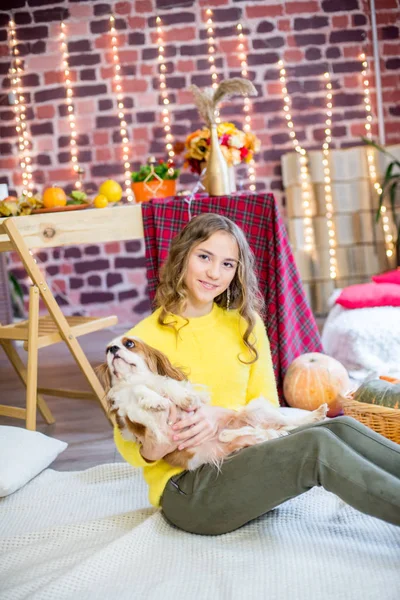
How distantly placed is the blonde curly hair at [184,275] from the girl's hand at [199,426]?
0.25 m

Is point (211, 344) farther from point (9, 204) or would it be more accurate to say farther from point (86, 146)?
point (86, 146)

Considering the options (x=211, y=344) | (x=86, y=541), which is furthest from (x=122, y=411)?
(x=86, y=541)

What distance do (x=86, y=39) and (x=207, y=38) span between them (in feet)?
2.76

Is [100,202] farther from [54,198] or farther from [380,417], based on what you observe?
[380,417]

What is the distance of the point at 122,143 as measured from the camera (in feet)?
16.1

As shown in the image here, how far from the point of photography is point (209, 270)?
1720mm

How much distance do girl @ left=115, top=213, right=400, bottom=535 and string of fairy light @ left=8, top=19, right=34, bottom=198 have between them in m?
3.30

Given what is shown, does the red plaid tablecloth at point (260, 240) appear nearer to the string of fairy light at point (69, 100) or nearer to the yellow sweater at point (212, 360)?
the yellow sweater at point (212, 360)

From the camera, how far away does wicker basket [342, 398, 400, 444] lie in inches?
82.0

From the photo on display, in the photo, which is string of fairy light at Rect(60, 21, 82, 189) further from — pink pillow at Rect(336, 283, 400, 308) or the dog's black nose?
the dog's black nose

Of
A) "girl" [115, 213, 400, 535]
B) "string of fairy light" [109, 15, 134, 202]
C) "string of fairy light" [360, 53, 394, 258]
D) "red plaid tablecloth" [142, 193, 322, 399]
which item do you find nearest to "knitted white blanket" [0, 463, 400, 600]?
"girl" [115, 213, 400, 535]

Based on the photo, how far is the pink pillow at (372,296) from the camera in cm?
333

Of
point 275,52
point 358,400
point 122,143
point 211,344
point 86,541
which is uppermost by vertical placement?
point 275,52

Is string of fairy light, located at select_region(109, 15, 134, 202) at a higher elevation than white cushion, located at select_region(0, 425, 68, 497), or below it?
higher
